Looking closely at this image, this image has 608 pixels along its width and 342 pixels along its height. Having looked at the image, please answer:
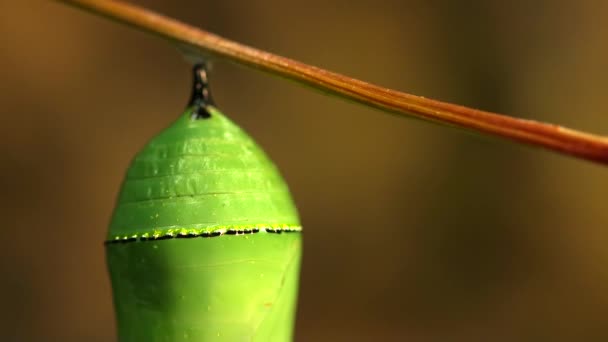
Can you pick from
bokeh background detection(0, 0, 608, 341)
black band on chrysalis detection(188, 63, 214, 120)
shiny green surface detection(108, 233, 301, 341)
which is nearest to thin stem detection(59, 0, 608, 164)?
black band on chrysalis detection(188, 63, 214, 120)

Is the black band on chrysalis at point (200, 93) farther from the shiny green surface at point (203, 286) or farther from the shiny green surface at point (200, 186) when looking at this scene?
the shiny green surface at point (203, 286)

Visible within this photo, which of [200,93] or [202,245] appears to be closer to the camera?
[202,245]

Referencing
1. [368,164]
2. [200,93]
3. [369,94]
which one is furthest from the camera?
[368,164]

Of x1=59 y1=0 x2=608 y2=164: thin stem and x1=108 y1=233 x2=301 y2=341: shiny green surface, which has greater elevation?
x1=59 y1=0 x2=608 y2=164: thin stem

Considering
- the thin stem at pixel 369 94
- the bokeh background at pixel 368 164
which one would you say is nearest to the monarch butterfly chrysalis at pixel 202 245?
the thin stem at pixel 369 94

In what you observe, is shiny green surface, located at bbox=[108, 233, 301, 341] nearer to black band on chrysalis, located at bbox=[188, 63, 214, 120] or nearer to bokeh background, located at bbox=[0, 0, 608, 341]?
black band on chrysalis, located at bbox=[188, 63, 214, 120]

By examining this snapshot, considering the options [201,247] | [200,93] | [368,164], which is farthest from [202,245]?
[368,164]

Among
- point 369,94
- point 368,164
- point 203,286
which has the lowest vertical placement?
point 203,286

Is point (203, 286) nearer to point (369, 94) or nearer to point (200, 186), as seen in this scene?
point (200, 186)
